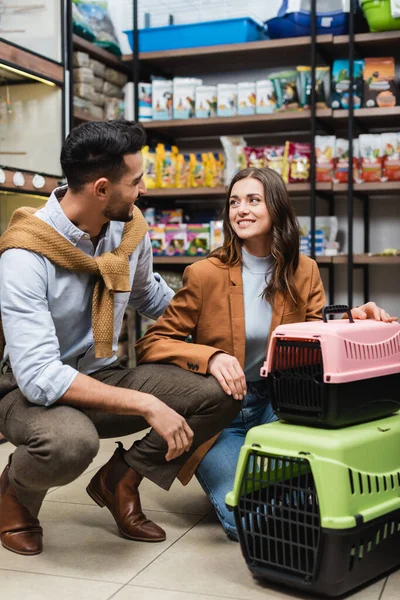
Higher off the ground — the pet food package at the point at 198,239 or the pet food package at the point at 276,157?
the pet food package at the point at 276,157

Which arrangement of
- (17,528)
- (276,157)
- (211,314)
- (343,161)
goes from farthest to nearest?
(276,157)
(343,161)
(211,314)
(17,528)

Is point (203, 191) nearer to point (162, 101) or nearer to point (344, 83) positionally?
point (162, 101)

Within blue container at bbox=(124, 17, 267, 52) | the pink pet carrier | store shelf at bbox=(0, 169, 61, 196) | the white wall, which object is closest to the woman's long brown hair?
the pink pet carrier

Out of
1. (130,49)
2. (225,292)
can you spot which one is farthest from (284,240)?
(130,49)

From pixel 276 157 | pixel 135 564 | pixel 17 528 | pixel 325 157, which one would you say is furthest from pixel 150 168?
pixel 135 564

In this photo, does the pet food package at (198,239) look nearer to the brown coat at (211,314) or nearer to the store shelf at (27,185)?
the store shelf at (27,185)

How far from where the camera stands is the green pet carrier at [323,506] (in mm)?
1687

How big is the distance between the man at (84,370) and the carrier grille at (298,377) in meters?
0.22

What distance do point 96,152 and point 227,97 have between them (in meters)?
2.48

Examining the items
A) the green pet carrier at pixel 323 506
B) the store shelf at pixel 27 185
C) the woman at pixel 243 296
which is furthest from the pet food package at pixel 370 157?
the green pet carrier at pixel 323 506

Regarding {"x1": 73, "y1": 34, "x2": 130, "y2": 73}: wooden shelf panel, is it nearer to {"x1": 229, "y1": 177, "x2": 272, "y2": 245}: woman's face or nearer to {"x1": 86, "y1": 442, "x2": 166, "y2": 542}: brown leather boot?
{"x1": 229, "y1": 177, "x2": 272, "y2": 245}: woman's face

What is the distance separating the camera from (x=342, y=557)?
168cm

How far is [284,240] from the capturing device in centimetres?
231

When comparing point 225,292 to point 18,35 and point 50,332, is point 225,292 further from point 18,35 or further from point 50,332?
point 18,35
